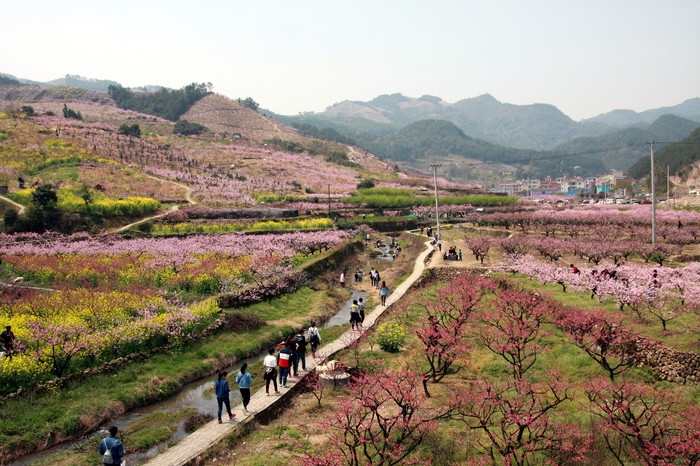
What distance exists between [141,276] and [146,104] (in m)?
152

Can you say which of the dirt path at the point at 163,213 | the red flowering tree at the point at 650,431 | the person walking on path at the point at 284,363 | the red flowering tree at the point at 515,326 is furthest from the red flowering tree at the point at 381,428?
the dirt path at the point at 163,213

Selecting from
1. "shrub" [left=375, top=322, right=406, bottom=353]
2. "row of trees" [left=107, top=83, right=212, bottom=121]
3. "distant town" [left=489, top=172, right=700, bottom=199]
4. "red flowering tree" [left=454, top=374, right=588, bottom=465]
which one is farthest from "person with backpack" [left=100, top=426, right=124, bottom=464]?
"row of trees" [left=107, top=83, right=212, bottom=121]

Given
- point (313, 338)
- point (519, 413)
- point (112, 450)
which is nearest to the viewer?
point (519, 413)

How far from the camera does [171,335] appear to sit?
22969 mm

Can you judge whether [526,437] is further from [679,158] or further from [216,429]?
[679,158]

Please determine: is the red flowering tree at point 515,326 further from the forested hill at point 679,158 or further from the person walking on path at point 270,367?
the forested hill at point 679,158

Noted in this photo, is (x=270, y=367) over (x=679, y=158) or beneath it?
beneath

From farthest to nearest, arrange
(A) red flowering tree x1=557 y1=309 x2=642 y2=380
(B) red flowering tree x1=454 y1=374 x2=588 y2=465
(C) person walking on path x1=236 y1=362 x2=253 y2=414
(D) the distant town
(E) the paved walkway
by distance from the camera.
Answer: (D) the distant town
(A) red flowering tree x1=557 y1=309 x2=642 y2=380
(C) person walking on path x1=236 y1=362 x2=253 y2=414
(E) the paved walkway
(B) red flowering tree x1=454 y1=374 x2=588 y2=465

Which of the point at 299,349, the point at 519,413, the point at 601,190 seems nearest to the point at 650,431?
the point at 519,413

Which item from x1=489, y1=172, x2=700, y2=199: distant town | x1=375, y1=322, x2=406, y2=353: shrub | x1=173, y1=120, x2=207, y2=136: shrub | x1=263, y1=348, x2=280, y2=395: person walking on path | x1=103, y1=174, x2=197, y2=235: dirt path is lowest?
x1=489, y1=172, x2=700, y2=199: distant town

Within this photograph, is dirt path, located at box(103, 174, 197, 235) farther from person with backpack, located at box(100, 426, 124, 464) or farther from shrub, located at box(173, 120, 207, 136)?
shrub, located at box(173, 120, 207, 136)

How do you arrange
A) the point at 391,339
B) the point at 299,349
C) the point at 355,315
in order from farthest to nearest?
the point at 355,315 < the point at 391,339 < the point at 299,349

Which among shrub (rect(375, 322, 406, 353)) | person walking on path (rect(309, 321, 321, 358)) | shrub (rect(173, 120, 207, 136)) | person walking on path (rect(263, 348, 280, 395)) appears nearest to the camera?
person walking on path (rect(263, 348, 280, 395))

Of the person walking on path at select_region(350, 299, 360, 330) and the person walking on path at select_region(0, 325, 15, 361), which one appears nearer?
the person walking on path at select_region(0, 325, 15, 361)
